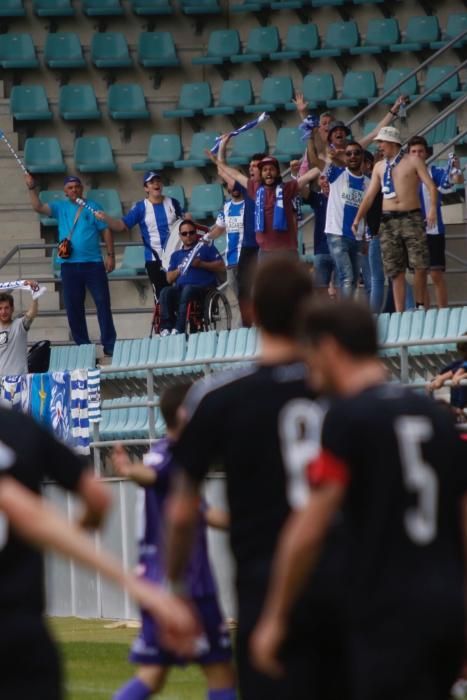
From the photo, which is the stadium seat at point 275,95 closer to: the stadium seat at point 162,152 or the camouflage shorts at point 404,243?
the stadium seat at point 162,152

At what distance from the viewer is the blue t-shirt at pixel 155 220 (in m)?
16.9

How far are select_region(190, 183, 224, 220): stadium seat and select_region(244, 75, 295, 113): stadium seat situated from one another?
5.01 feet

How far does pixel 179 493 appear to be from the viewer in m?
4.52

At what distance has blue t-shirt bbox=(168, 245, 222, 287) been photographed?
16359 mm

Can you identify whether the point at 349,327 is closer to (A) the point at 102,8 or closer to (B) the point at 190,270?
(B) the point at 190,270

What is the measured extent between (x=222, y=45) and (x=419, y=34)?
2.75 m

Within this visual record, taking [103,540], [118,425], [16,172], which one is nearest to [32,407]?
[118,425]

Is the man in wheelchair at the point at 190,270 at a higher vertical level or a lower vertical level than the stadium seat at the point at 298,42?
lower

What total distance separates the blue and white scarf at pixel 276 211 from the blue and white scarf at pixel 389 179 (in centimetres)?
93

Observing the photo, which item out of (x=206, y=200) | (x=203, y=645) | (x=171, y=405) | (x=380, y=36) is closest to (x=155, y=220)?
(x=206, y=200)

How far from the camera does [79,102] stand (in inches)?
912

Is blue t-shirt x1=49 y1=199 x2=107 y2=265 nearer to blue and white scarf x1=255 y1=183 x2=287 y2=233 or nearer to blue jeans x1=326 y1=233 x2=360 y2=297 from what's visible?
blue and white scarf x1=255 y1=183 x2=287 y2=233

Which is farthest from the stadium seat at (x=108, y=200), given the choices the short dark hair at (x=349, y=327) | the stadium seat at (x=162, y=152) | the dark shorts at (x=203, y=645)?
the short dark hair at (x=349, y=327)

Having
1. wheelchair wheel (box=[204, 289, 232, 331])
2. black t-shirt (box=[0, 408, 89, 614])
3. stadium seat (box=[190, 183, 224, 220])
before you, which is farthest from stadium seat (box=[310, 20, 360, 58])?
black t-shirt (box=[0, 408, 89, 614])
